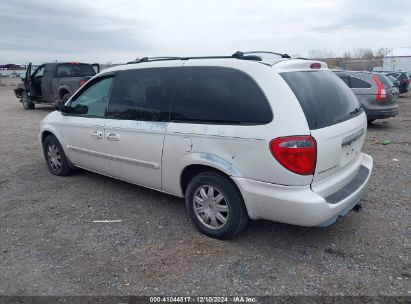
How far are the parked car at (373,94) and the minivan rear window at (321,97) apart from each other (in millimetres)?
6713

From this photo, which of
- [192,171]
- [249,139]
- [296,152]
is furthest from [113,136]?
[296,152]

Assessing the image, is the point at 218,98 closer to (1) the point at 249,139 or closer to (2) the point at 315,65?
(1) the point at 249,139

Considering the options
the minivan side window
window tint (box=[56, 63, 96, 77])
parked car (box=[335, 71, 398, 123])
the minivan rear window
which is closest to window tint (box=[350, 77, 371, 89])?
parked car (box=[335, 71, 398, 123])

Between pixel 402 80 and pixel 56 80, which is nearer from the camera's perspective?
pixel 56 80

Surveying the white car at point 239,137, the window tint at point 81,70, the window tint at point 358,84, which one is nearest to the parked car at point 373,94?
the window tint at point 358,84

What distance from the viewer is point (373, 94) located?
32.8ft

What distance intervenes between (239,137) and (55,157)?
145 inches

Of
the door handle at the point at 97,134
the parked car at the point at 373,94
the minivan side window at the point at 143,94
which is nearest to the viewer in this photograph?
the minivan side window at the point at 143,94

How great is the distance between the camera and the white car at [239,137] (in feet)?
10.3

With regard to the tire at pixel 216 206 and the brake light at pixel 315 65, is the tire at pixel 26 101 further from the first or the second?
the brake light at pixel 315 65

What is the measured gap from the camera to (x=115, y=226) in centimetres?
416

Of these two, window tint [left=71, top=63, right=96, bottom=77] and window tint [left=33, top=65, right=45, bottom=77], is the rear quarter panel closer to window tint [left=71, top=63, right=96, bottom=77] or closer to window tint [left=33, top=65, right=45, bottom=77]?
window tint [left=71, top=63, right=96, bottom=77]

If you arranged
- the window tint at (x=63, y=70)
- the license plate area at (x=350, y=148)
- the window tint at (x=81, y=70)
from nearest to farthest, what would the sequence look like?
the license plate area at (x=350, y=148) < the window tint at (x=63, y=70) < the window tint at (x=81, y=70)

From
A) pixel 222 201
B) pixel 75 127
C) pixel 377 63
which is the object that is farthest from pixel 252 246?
pixel 377 63
